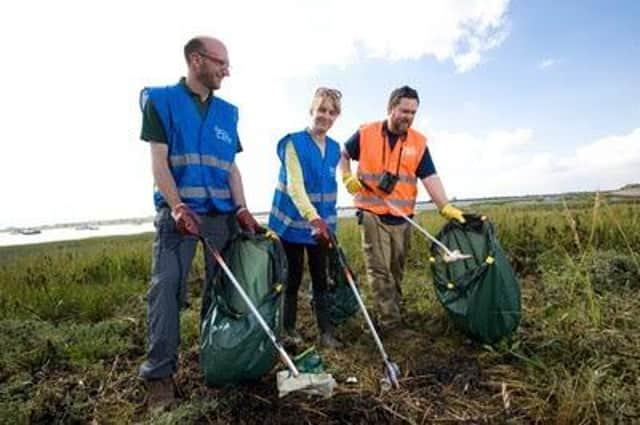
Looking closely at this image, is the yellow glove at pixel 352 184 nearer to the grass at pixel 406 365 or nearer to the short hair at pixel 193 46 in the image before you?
the grass at pixel 406 365

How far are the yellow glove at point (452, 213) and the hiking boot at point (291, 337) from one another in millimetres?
1458

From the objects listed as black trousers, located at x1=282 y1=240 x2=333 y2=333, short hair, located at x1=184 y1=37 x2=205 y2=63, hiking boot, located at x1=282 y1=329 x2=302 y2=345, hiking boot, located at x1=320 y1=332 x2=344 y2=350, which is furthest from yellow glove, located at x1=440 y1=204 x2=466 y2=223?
short hair, located at x1=184 y1=37 x2=205 y2=63

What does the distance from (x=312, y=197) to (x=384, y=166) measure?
75 centimetres

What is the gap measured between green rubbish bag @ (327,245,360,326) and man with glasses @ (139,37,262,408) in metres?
1.06

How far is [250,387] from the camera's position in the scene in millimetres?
2824

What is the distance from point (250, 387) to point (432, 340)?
1.56 m

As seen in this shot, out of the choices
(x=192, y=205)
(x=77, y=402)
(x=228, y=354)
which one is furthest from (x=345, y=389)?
(x=77, y=402)

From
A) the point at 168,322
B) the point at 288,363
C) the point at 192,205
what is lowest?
the point at 288,363

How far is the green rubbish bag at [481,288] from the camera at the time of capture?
3.25 m

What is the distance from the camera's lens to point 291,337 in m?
3.83

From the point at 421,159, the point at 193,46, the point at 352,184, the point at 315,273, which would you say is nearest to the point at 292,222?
the point at 315,273

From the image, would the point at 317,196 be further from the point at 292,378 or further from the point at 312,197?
the point at 292,378

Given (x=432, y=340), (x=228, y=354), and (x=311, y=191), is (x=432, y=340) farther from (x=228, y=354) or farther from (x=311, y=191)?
(x=228, y=354)

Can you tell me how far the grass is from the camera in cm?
251
